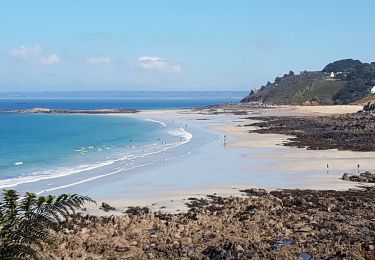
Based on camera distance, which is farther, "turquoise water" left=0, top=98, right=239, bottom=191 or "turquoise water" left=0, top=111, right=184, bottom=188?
"turquoise water" left=0, top=111, right=184, bottom=188

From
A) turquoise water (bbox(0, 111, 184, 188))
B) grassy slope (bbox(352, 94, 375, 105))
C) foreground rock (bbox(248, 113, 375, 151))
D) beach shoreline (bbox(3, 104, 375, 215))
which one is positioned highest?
grassy slope (bbox(352, 94, 375, 105))

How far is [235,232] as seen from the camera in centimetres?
1792

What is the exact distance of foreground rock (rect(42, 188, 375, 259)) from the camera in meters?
15.3

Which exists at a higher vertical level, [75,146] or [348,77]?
[348,77]

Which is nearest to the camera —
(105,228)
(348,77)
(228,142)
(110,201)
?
(105,228)

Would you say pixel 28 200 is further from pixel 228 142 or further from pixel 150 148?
pixel 228 142

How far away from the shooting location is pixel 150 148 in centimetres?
5256

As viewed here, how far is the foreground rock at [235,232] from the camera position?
15.3 meters

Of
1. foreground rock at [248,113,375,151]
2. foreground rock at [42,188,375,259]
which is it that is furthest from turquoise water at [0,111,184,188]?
foreground rock at [42,188,375,259]

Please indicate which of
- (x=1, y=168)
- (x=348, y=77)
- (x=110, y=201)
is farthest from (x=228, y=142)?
(x=348, y=77)

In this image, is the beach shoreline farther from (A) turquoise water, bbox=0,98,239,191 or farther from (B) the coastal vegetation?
(B) the coastal vegetation

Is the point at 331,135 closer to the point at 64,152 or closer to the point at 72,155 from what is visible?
the point at 72,155

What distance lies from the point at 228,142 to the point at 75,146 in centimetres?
1631

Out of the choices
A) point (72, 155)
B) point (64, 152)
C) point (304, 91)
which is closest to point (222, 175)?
point (72, 155)
